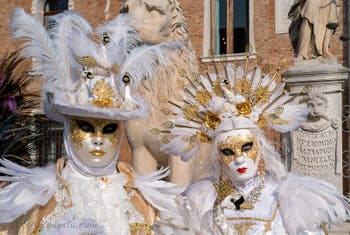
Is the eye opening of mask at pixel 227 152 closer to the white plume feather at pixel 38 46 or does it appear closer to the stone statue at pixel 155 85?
the white plume feather at pixel 38 46

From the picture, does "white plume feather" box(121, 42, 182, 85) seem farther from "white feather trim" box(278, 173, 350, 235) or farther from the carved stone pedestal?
the carved stone pedestal

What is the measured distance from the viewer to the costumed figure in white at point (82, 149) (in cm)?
482

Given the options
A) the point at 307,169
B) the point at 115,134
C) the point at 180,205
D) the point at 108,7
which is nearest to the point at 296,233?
the point at 180,205

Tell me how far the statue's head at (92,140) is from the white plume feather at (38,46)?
1.16 ft

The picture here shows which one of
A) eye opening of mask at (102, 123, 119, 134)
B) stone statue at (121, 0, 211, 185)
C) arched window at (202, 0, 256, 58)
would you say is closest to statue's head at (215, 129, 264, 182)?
eye opening of mask at (102, 123, 119, 134)

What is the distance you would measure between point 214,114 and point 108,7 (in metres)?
11.4

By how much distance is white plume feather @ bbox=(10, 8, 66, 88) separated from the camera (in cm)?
501

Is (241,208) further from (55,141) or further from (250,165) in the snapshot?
(55,141)

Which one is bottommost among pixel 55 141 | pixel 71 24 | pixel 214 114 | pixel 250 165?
pixel 55 141

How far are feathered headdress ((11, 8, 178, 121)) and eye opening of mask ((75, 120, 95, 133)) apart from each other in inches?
3.6

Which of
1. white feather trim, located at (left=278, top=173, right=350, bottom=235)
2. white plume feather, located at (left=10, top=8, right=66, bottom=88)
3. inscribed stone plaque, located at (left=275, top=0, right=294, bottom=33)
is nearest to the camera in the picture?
white feather trim, located at (left=278, top=173, right=350, bottom=235)

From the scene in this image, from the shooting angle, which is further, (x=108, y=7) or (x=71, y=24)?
(x=108, y=7)

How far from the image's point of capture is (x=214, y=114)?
480 centimetres

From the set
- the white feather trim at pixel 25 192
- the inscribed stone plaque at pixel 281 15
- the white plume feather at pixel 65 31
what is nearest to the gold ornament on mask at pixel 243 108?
the white plume feather at pixel 65 31
